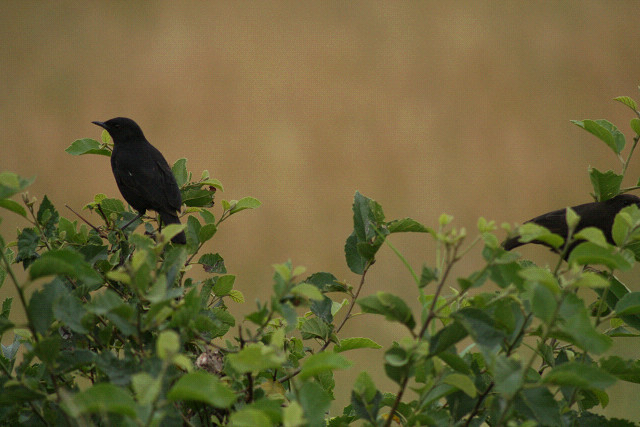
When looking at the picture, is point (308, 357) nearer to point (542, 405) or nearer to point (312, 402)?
point (312, 402)

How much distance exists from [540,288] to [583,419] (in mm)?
266

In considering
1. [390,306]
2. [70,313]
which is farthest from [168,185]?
[390,306]

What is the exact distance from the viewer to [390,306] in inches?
29.5

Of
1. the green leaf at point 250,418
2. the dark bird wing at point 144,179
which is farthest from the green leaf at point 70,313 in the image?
the dark bird wing at point 144,179

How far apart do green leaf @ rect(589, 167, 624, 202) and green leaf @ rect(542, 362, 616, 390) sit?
473mm

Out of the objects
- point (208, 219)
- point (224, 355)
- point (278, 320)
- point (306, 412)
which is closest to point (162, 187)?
point (208, 219)

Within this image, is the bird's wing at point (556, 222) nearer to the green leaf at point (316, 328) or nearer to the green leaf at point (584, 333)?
the green leaf at point (316, 328)

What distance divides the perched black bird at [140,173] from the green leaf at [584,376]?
1507 millimetres

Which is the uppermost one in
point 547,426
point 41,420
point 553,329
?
point 553,329

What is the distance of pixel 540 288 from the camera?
66 cm

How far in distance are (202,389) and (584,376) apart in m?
0.38

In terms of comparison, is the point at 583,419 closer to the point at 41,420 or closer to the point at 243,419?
the point at 243,419

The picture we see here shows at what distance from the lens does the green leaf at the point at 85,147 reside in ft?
4.18

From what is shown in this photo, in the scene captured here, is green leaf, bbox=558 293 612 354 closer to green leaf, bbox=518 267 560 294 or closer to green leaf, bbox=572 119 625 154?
green leaf, bbox=518 267 560 294
